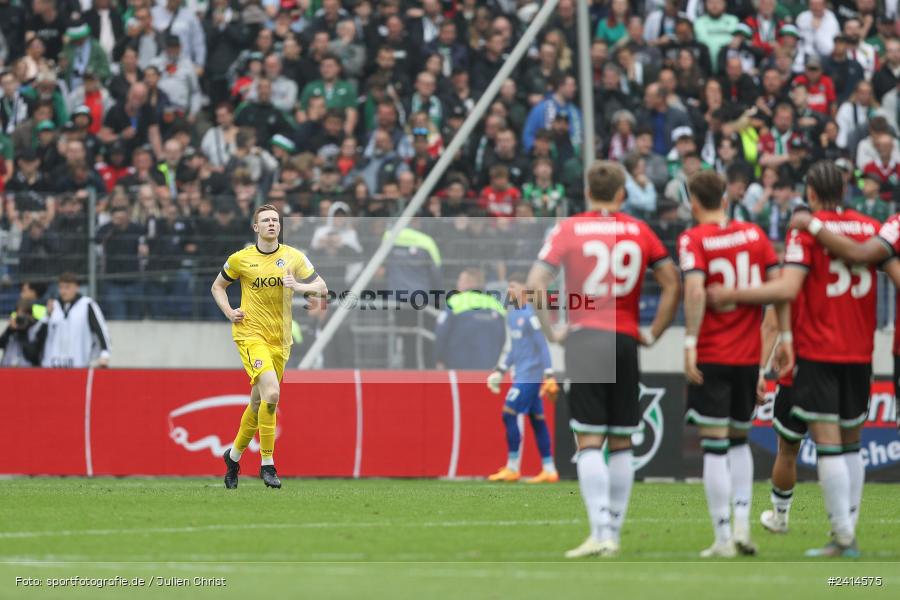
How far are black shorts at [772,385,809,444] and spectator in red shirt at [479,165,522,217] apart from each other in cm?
971

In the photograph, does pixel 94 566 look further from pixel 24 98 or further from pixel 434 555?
pixel 24 98

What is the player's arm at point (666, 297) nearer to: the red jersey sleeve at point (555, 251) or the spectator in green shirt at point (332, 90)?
the red jersey sleeve at point (555, 251)

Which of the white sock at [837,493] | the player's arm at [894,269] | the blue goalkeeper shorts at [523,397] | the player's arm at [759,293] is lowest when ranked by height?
the blue goalkeeper shorts at [523,397]

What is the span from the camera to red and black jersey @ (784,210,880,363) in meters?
10.2

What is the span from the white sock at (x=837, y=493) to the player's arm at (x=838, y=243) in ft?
4.13

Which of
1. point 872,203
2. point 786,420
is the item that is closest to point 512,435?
point 872,203

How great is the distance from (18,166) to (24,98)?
1.75m

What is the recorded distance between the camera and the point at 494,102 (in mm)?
23938

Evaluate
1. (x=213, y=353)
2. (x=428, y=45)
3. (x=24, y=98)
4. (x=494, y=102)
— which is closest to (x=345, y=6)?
(x=428, y=45)

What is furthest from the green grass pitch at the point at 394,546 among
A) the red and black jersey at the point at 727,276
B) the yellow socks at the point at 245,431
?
the red and black jersey at the point at 727,276

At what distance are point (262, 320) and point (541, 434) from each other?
16.4 ft

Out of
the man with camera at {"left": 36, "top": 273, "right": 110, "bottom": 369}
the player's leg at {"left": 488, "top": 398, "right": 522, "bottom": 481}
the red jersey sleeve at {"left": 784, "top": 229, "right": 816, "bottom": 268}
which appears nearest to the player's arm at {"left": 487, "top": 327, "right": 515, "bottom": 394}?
the player's leg at {"left": 488, "top": 398, "right": 522, "bottom": 481}

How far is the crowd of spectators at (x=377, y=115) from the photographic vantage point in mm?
21234

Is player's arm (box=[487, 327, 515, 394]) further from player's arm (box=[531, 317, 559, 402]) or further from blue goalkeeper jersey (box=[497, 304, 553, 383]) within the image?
player's arm (box=[531, 317, 559, 402])
